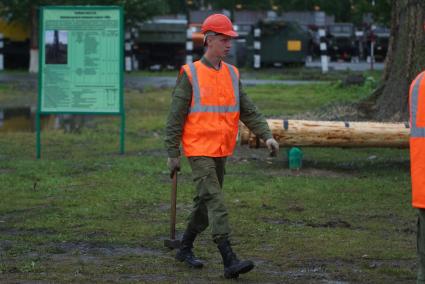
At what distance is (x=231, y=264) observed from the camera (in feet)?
24.1

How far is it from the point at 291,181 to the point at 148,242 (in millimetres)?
3609

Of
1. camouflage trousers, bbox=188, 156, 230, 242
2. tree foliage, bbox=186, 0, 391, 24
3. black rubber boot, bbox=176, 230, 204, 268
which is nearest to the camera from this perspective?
camouflage trousers, bbox=188, 156, 230, 242

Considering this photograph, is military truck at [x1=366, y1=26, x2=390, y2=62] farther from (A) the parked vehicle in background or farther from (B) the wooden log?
(B) the wooden log

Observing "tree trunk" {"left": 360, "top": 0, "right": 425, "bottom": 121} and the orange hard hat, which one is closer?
the orange hard hat

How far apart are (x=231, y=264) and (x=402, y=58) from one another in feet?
28.9

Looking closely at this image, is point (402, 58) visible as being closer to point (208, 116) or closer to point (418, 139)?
point (208, 116)

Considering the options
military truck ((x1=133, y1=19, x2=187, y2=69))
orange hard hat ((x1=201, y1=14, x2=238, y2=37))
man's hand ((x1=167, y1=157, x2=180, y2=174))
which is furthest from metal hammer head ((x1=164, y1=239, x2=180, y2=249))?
military truck ((x1=133, y1=19, x2=187, y2=69))

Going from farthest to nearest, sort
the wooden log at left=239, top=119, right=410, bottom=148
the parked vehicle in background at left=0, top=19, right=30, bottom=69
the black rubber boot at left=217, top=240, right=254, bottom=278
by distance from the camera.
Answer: the parked vehicle in background at left=0, top=19, right=30, bottom=69, the wooden log at left=239, top=119, right=410, bottom=148, the black rubber boot at left=217, top=240, right=254, bottom=278

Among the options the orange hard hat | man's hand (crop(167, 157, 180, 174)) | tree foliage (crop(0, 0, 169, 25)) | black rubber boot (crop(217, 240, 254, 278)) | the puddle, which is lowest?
the puddle

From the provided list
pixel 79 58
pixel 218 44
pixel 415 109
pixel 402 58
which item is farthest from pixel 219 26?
pixel 402 58

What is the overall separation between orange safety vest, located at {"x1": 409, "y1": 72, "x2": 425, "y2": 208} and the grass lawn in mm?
1194

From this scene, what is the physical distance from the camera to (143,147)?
50.9 feet

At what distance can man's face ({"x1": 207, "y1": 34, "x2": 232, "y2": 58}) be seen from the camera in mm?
7594

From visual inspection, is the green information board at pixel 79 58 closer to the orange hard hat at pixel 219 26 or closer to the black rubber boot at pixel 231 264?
the orange hard hat at pixel 219 26
